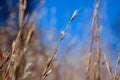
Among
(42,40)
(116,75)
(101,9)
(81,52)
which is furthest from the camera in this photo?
(42,40)

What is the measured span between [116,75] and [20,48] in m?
0.44

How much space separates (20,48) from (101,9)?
90 centimetres

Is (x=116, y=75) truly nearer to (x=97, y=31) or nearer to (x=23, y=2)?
(x=97, y=31)

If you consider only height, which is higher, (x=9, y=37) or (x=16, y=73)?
(x=9, y=37)

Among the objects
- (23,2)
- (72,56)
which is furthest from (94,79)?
(72,56)

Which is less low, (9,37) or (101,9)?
(9,37)

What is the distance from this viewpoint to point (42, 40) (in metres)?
4.83

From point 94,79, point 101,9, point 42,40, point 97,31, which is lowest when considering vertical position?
point 94,79

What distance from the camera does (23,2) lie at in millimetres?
762

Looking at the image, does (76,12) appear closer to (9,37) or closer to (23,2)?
(23,2)

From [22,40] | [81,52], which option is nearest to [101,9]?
[22,40]

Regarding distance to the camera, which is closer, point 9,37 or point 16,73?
point 16,73

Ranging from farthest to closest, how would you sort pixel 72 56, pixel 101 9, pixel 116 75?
pixel 72 56 → pixel 101 9 → pixel 116 75

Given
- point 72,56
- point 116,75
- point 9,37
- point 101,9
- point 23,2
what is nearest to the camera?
point 23,2
